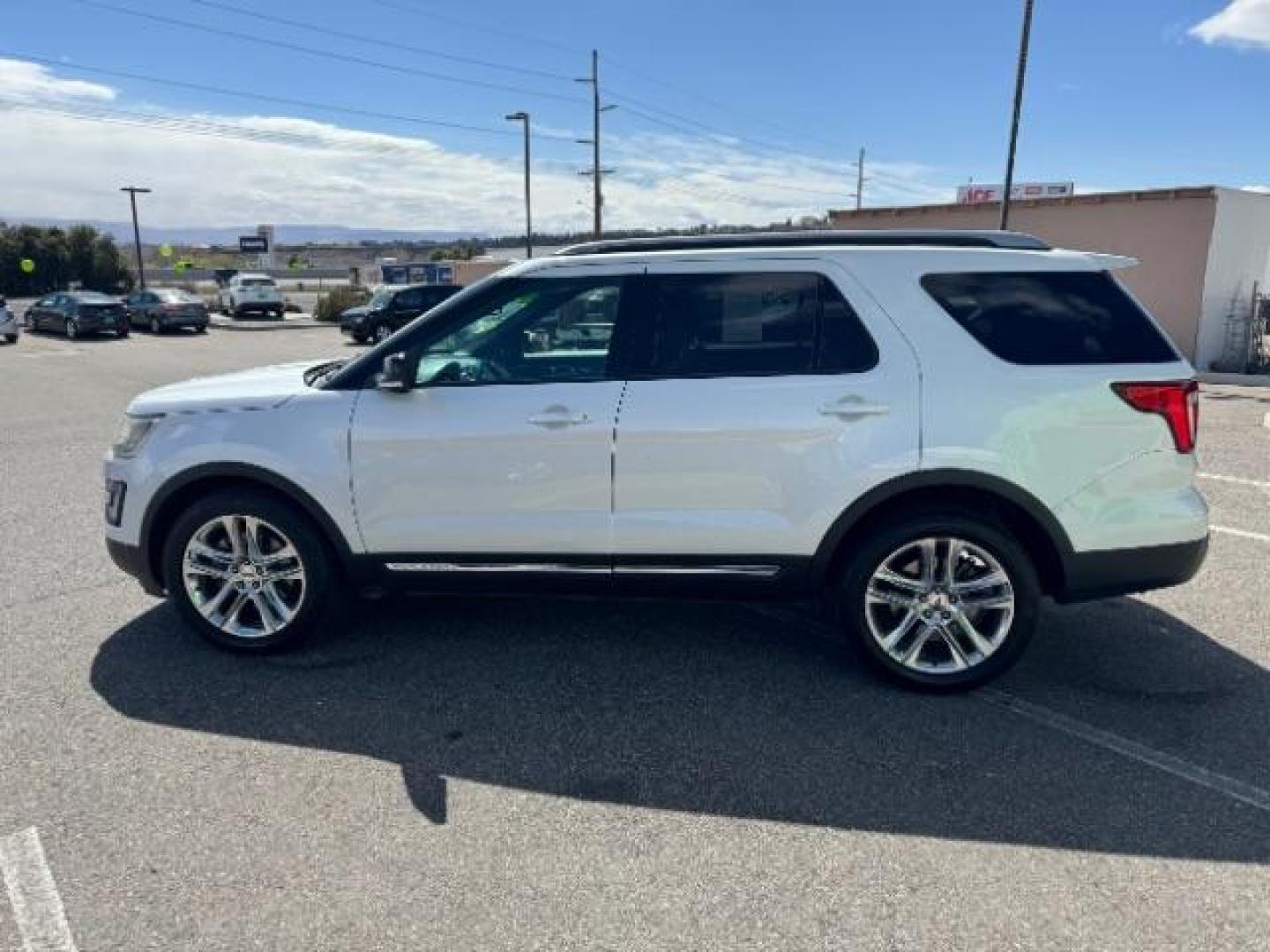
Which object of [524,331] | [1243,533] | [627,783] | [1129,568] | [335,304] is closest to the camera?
[627,783]

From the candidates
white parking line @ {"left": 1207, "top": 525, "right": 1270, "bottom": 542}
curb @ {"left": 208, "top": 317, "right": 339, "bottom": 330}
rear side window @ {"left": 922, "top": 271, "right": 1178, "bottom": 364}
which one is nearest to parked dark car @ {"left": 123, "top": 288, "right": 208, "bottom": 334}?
curb @ {"left": 208, "top": 317, "right": 339, "bottom": 330}

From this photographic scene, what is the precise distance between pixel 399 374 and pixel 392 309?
2301 centimetres

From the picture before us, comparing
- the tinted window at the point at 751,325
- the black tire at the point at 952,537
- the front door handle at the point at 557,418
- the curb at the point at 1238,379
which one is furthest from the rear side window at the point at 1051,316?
the curb at the point at 1238,379

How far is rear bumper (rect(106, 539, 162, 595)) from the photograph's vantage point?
4074 mm

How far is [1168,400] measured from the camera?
3.50 m

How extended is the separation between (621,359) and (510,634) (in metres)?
1.50

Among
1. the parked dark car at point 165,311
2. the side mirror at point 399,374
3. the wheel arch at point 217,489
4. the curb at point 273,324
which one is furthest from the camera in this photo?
the curb at point 273,324

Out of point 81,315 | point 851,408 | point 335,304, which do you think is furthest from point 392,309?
point 851,408

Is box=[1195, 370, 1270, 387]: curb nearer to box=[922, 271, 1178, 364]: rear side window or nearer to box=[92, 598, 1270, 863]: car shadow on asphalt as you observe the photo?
box=[92, 598, 1270, 863]: car shadow on asphalt

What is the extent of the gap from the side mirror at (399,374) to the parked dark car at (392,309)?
22053 mm

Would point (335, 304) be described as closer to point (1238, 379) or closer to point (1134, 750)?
point (1238, 379)

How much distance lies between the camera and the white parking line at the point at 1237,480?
736 centimetres

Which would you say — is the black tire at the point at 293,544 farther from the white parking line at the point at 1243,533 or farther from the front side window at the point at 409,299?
the front side window at the point at 409,299

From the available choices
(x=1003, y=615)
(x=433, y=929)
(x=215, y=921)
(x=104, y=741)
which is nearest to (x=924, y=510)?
(x=1003, y=615)
